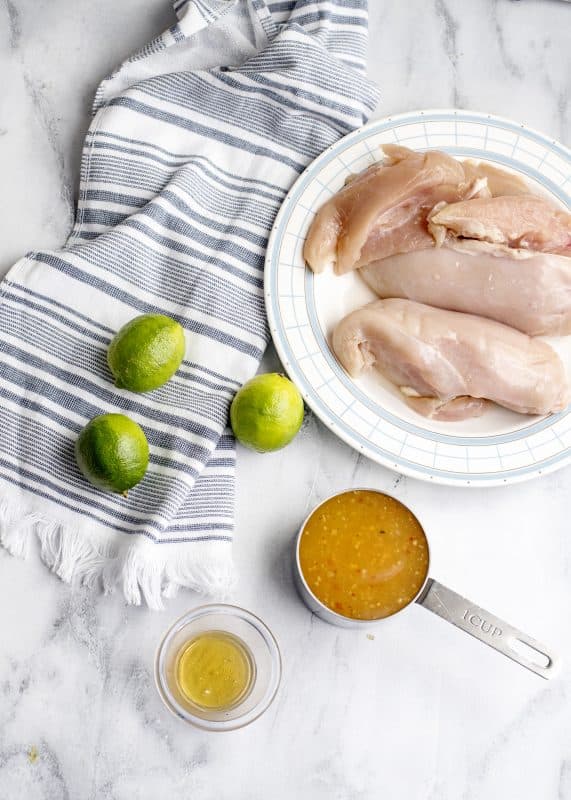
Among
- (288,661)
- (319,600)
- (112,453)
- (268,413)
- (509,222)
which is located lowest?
(288,661)

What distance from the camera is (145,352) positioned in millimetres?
1878

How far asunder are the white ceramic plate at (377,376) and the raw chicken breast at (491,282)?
11 cm

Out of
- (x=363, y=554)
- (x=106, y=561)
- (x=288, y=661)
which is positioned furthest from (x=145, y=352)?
(x=288, y=661)

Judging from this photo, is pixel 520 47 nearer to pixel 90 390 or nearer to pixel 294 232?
pixel 294 232

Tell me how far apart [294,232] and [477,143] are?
543 millimetres

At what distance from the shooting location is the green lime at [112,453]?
1.82 meters

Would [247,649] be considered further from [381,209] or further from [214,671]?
[381,209]

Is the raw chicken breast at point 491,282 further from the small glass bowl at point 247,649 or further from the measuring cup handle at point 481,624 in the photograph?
the small glass bowl at point 247,649

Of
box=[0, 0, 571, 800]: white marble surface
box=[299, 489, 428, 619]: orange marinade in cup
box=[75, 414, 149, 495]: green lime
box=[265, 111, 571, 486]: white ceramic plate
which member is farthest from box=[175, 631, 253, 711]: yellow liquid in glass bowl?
box=[265, 111, 571, 486]: white ceramic plate

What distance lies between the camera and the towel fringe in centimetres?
192

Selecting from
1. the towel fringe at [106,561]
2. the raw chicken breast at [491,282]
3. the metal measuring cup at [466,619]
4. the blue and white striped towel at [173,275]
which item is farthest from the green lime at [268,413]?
the raw chicken breast at [491,282]

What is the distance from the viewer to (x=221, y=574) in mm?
1938

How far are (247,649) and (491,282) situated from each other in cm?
102

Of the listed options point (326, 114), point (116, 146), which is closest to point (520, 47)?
point (326, 114)
